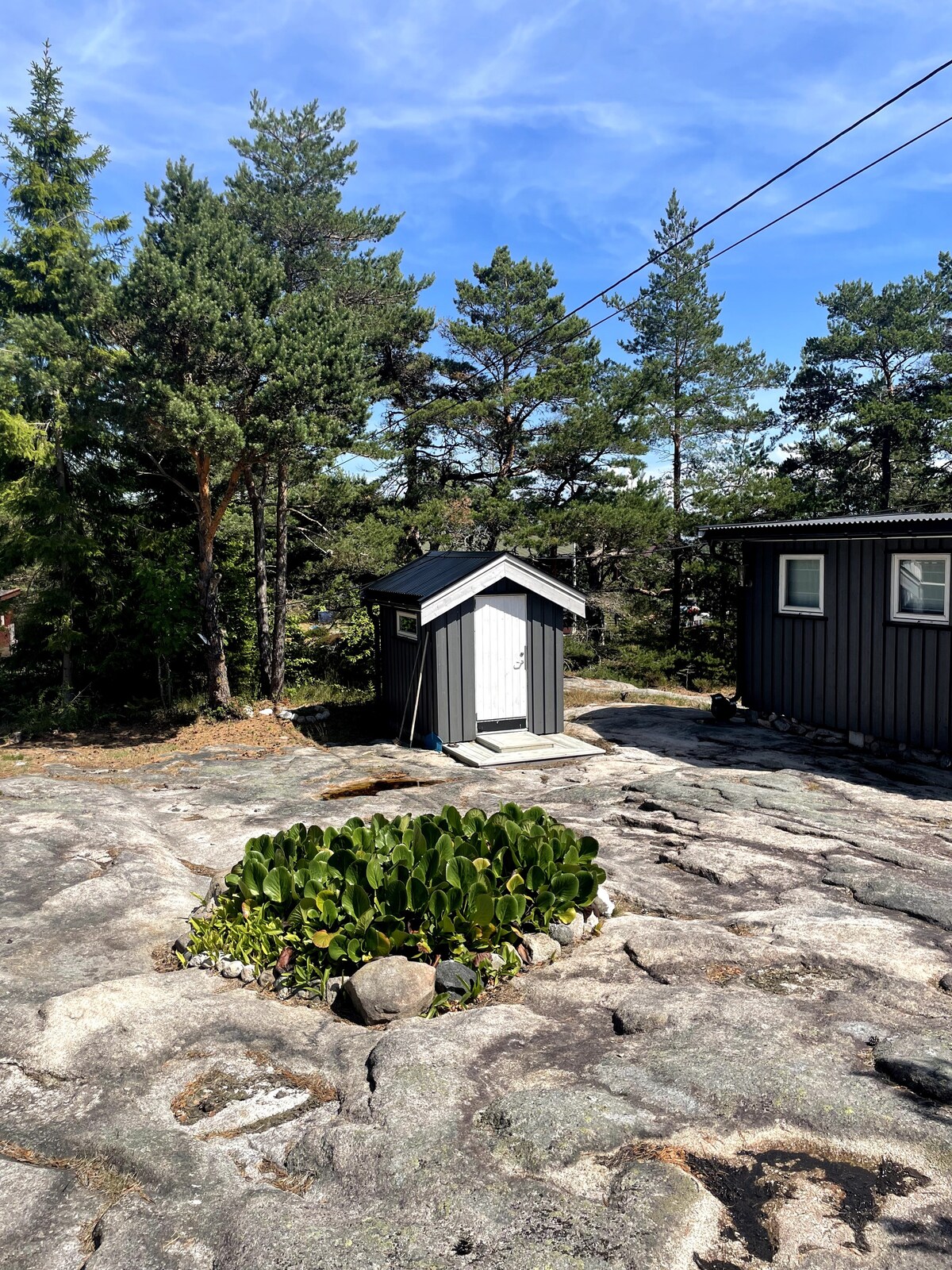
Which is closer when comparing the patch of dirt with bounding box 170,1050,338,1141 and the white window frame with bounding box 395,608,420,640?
the patch of dirt with bounding box 170,1050,338,1141

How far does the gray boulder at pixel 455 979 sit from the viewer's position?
15.6 feet

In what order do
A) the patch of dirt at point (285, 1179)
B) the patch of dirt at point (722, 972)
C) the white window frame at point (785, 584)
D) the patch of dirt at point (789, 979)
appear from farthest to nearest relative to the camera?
the white window frame at point (785, 584)
the patch of dirt at point (722, 972)
the patch of dirt at point (789, 979)
the patch of dirt at point (285, 1179)

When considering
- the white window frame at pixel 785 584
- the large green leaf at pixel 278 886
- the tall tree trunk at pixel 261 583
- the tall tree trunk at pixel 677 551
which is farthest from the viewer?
the tall tree trunk at pixel 677 551

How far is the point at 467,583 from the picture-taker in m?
11.8

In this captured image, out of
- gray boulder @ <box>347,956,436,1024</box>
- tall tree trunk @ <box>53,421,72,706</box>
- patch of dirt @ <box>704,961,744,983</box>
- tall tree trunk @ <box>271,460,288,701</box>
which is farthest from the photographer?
tall tree trunk @ <box>271,460,288,701</box>

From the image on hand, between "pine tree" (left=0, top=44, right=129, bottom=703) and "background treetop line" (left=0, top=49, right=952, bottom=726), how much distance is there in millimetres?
55

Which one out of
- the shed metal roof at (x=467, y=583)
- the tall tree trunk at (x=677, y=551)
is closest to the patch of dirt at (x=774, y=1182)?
the shed metal roof at (x=467, y=583)

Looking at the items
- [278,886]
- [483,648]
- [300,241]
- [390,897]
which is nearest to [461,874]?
[390,897]

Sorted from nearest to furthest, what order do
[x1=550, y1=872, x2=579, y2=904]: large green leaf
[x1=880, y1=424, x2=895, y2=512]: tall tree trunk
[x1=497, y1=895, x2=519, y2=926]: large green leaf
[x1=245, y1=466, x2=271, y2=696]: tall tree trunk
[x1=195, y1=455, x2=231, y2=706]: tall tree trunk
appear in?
[x1=497, y1=895, x2=519, y2=926]: large green leaf → [x1=550, y1=872, x2=579, y2=904]: large green leaf → [x1=195, y1=455, x2=231, y2=706]: tall tree trunk → [x1=245, y1=466, x2=271, y2=696]: tall tree trunk → [x1=880, y1=424, x2=895, y2=512]: tall tree trunk

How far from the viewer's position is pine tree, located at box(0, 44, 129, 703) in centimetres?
1291

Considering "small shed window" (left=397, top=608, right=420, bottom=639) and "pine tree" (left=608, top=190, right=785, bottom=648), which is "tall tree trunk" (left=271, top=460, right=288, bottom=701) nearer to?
"small shed window" (left=397, top=608, right=420, bottom=639)

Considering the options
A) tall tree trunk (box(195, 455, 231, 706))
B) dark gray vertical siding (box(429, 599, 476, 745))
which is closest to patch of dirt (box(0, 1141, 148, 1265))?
dark gray vertical siding (box(429, 599, 476, 745))

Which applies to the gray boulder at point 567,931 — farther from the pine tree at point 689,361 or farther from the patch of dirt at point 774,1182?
the pine tree at point 689,361

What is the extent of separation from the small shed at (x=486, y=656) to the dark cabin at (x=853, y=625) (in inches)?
109
